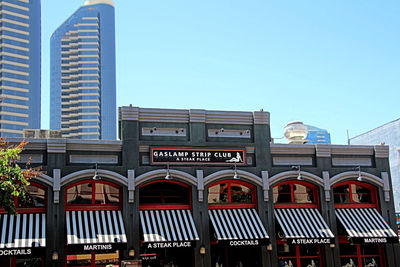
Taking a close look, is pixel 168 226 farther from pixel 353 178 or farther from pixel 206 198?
pixel 353 178

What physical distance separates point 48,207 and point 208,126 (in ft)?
28.2

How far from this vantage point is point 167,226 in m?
Answer: 22.9

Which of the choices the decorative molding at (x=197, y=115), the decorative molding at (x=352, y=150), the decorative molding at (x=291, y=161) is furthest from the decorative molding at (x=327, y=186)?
the decorative molding at (x=197, y=115)

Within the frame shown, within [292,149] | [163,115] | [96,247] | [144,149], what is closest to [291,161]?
[292,149]

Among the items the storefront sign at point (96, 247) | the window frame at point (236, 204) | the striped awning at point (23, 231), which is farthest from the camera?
the window frame at point (236, 204)

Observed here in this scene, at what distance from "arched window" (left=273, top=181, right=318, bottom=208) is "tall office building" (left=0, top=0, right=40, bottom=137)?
116m

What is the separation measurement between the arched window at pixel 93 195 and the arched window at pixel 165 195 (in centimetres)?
126

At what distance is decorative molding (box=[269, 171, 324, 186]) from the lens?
25266 millimetres

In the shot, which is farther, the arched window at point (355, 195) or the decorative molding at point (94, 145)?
the arched window at point (355, 195)

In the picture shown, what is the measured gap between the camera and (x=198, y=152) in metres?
24.5

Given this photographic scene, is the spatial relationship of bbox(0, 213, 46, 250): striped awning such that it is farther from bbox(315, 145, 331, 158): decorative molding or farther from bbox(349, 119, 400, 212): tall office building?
bbox(349, 119, 400, 212): tall office building

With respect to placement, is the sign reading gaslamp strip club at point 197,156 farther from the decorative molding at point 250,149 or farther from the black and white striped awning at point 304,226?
the black and white striped awning at point 304,226

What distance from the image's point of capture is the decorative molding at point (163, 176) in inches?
916

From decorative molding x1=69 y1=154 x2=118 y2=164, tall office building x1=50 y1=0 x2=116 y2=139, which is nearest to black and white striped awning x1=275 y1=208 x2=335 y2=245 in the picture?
decorative molding x1=69 y1=154 x2=118 y2=164
